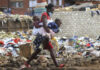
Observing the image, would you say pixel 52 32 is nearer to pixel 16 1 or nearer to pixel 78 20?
pixel 78 20

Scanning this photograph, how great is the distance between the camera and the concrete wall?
14289 millimetres

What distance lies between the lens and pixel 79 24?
47.4ft

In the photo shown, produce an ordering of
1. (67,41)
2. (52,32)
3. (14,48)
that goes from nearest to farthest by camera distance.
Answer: (52,32) → (14,48) → (67,41)

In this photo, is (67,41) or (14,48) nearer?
(14,48)

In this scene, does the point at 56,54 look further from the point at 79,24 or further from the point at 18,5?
the point at 18,5

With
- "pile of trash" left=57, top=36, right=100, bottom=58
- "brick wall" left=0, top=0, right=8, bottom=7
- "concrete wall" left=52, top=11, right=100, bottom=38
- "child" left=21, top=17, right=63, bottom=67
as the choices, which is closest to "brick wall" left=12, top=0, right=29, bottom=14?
"brick wall" left=0, top=0, right=8, bottom=7

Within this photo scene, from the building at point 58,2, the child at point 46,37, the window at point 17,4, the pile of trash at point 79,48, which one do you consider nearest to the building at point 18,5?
the window at point 17,4

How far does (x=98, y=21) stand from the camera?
14.5m

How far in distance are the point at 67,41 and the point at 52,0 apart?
19.8m

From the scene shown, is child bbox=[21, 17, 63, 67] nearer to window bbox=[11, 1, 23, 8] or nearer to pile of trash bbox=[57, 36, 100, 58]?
pile of trash bbox=[57, 36, 100, 58]

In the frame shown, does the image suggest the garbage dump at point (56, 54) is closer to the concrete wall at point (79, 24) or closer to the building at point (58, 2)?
the concrete wall at point (79, 24)

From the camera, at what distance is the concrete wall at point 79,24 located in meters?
14.3

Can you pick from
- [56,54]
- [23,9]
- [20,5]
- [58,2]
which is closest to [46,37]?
[56,54]

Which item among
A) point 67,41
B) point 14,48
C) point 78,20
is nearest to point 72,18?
point 78,20
